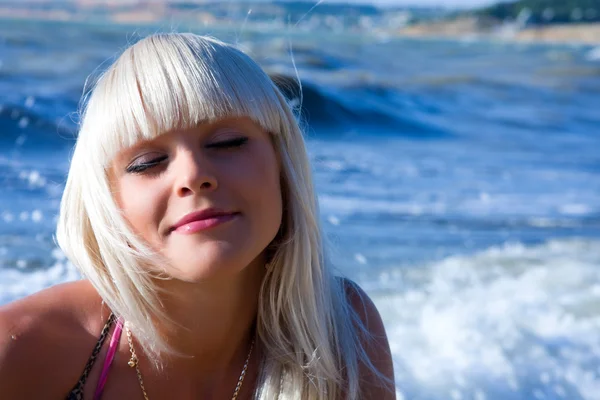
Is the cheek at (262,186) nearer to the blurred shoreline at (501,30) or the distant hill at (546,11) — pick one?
the blurred shoreline at (501,30)

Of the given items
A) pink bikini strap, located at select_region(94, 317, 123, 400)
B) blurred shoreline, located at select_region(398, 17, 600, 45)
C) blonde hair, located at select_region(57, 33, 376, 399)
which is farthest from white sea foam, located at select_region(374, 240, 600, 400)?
blurred shoreline, located at select_region(398, 17, 600, 45)

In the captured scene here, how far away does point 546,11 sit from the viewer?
108ft

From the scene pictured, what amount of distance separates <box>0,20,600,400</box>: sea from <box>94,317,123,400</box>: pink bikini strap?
2.49 feet

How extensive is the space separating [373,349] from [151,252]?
0.81m

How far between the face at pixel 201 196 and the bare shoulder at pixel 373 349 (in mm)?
591

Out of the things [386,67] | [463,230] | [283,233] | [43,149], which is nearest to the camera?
[283,233]

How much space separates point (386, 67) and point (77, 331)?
19339mm

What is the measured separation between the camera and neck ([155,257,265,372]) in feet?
7.71

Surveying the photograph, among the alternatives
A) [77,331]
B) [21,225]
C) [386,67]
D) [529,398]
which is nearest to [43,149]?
[21,225]

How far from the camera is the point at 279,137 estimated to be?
7.83ft

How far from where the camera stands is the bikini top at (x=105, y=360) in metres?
2.31

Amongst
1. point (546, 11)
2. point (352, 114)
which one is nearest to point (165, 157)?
point (352, 114)

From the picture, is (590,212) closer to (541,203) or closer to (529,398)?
(541,203)

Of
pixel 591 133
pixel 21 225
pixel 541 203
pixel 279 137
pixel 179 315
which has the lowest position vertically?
pixel 591 133
